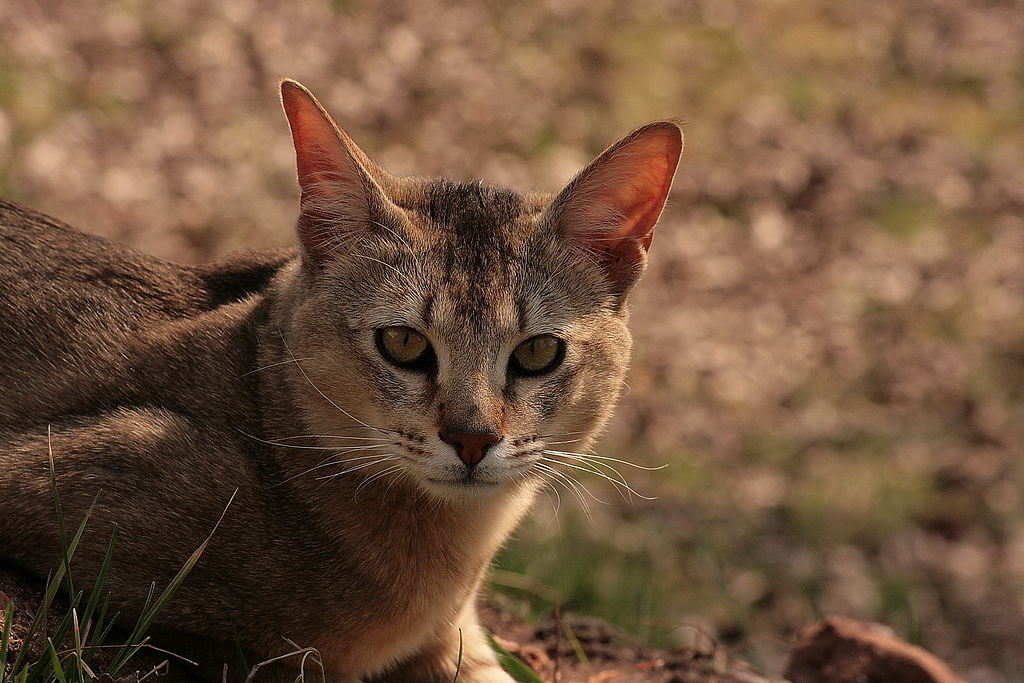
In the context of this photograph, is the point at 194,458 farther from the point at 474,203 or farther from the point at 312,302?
the point at 474,203

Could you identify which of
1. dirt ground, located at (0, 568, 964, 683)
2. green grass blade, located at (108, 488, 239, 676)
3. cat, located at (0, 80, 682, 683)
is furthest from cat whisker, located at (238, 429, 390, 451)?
dirt ground, located at (0, 568, 964, 683)

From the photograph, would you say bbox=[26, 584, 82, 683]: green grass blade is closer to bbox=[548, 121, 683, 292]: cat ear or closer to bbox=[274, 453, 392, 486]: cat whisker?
bbox=[274, 453, 392, 486]: cat whisker

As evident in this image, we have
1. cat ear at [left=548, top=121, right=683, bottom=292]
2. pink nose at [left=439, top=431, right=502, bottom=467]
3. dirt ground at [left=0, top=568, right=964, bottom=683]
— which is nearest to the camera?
pink nose at [left=439, top=431, right=502, bottom=467]

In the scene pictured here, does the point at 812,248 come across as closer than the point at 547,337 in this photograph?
No

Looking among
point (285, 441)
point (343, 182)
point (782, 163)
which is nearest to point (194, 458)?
point (285, 441)

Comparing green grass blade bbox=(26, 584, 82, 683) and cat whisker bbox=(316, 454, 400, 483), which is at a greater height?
cat whisker bbox=(316, 454, 400, 483)

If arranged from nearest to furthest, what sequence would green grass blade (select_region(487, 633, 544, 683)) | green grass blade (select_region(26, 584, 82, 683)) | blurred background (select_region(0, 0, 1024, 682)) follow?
green grass blade (select_region(26, 584, 82, 683))
green grass blade (select_region(487, 633, 544, 683))
blurred background (select_region(0, 0, 1024, 682))

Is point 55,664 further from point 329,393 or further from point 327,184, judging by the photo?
point 327,184
